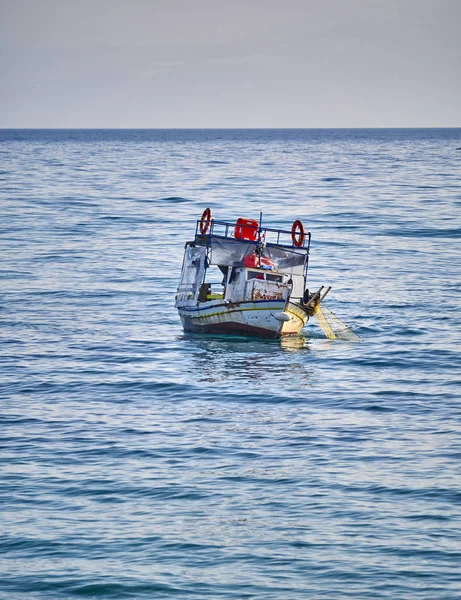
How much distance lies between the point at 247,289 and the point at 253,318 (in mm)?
1580

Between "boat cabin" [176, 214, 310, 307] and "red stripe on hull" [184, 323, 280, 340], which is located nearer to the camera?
"red stripe on hull" [184, 323, 280, 340]

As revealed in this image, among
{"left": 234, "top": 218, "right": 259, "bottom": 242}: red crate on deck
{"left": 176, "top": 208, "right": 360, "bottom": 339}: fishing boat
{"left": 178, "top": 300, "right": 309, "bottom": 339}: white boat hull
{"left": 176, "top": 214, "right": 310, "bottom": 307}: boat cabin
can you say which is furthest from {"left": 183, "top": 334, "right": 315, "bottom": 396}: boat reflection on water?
{"left": 234, "top": 218, "right": 259, "bottom": 242}: red crate on deck

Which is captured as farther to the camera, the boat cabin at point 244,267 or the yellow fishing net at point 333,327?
the yellow fishing net at point 333,327

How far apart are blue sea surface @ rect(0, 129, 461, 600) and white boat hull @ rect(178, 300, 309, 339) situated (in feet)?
1.90

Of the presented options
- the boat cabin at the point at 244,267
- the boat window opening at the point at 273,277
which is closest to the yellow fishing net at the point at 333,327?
the boat cabin at the point at 244,267

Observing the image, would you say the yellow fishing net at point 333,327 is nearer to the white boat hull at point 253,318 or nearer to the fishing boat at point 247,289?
the fishing boat at point 247,289

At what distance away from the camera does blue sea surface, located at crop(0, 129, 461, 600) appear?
66.5 feet

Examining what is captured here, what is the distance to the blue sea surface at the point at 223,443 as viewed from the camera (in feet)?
66.5

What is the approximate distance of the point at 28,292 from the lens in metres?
55.5

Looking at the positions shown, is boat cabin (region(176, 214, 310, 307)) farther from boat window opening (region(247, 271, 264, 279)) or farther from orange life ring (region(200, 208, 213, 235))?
orange life ring (region(200, 208, 213, 235))

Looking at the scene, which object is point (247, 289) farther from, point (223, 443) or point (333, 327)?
point (223, 443)

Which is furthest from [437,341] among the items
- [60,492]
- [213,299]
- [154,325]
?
[60,492]

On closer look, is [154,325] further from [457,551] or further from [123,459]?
[457,551]

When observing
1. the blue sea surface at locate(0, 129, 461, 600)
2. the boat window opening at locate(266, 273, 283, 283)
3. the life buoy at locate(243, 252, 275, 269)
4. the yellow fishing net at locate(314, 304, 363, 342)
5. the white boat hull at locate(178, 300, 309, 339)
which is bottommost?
the blue sea surface at locate(0, 129, 461, 600)
